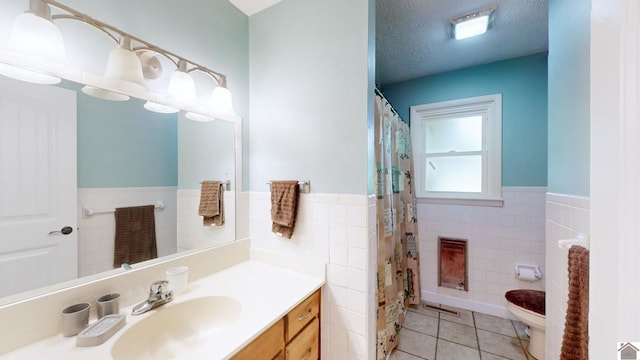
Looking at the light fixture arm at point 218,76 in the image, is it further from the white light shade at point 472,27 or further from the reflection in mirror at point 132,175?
the white light shade at point 472,27

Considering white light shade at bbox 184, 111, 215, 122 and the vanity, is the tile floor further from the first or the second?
white light shade at bbox 184, 111, 215, 122

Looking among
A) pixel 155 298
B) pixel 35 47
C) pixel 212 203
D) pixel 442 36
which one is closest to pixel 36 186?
pixel 35 47

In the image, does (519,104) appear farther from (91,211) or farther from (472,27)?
(91,211)

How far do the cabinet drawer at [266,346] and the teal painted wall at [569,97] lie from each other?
55.5 inches

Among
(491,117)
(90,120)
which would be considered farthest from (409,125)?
(90,120)

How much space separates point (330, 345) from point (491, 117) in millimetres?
2555

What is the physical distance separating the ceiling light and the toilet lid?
2.17m

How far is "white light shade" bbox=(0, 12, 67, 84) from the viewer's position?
0.75m

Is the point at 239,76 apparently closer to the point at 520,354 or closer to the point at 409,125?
the point at 409,125

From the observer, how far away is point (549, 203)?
1354mm

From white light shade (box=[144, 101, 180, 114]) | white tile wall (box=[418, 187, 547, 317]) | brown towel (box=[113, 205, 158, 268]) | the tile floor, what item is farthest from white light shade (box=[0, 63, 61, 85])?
white tile wall (box=[418, 187, 547, 317])

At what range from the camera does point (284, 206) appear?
1384 millimetres

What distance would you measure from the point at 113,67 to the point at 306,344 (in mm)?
1509

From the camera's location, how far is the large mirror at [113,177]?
794 mm
